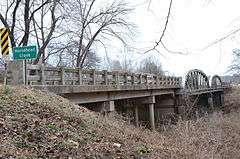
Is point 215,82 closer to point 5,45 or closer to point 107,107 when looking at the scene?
point 107,107

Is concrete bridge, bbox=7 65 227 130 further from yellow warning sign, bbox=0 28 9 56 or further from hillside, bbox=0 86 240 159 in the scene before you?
hillside, bbox=0 86 240 159

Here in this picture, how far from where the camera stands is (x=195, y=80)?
55000 millimetres

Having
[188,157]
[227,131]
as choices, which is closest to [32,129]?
[188,157]

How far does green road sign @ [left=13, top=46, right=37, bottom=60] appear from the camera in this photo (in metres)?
14.5

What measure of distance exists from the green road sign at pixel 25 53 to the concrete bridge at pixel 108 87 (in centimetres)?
113

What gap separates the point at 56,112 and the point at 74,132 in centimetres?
189

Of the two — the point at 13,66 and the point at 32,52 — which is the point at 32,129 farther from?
the point at 13,66

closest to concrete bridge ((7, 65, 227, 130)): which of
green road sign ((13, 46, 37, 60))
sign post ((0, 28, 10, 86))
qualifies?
sign post ((0, 28, 10, 86))

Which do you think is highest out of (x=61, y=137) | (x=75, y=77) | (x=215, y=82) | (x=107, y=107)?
(x=215, y=82)

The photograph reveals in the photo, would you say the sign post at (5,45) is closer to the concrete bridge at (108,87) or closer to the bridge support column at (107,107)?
the concrete bridge at (108,87)

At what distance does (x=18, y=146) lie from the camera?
7883 mm

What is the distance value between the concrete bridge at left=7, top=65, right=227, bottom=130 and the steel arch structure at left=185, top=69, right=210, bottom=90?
457 centimetres

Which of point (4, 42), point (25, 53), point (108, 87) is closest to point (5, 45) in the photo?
point (4, 42)

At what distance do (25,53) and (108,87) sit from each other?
26.4 feet
